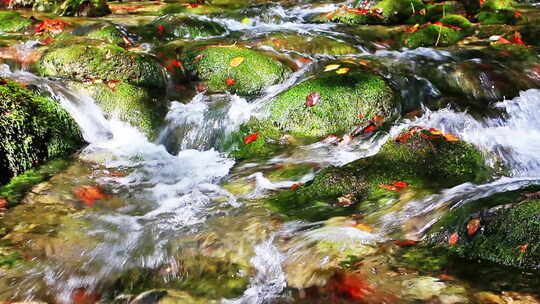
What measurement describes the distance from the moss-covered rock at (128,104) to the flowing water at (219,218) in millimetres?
123

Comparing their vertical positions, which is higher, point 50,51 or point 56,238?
point 50,51

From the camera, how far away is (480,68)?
7.73 meters

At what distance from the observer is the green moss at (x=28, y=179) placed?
14.9 feet

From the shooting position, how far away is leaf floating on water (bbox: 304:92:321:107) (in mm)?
6348

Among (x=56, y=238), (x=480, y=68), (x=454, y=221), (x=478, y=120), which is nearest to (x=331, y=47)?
(x=480, y=68)

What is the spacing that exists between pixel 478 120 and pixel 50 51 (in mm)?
6865

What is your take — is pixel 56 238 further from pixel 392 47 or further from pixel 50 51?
pixel 392 47

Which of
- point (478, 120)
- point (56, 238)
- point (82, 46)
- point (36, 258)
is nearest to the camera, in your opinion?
point (36, 258)

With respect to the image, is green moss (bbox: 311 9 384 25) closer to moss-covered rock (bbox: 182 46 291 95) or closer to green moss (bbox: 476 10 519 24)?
green moss (bbox: 476 10 519 24)

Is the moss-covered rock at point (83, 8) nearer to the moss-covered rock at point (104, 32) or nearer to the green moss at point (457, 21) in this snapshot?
the moss-covered rock at point (104, 32)

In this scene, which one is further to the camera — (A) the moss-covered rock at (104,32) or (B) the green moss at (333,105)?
(A) the moss-covered rock at (104,32)

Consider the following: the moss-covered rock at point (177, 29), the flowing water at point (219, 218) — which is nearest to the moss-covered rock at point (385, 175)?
the flowing water at point (219, 218)

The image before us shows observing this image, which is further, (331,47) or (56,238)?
(331,47)

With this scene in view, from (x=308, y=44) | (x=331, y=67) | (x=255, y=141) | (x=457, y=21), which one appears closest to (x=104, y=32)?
(x=308, y=44)
